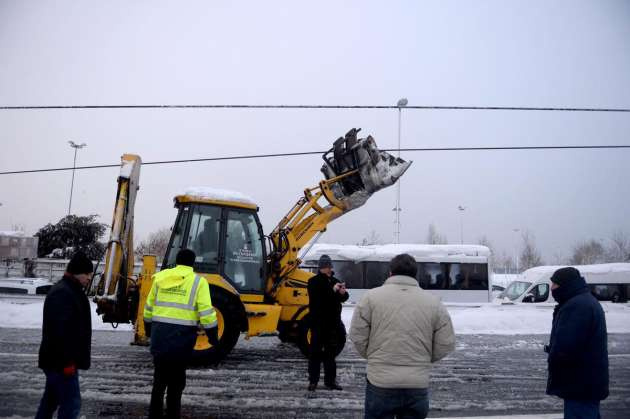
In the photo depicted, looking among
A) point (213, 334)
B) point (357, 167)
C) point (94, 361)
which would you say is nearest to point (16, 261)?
point (94, 361)

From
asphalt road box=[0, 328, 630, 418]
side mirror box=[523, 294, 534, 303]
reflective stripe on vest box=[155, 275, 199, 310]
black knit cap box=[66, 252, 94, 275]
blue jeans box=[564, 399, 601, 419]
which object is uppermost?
black knit cap box=[66, 252, 94, 275]

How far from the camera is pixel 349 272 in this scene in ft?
82.4

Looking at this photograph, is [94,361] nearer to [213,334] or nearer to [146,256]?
[146,256]

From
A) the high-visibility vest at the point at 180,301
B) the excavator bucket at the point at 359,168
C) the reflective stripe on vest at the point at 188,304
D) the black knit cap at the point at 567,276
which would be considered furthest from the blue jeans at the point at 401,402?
the excavator bucket at the point at 359,168

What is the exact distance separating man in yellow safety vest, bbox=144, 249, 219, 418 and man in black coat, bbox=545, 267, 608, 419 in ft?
10.3

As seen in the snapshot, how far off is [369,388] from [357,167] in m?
6.30

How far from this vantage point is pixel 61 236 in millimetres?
37812

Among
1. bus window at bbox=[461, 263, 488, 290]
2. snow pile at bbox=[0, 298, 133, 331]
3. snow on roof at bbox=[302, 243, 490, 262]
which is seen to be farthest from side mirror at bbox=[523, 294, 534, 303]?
snow pile at bbox=[0, 298, 133, 331]

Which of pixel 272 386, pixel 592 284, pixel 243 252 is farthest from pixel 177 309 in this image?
pixel 592 284

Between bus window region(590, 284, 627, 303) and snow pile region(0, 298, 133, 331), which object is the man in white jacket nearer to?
snow pile region(0, 298, 133, 331)

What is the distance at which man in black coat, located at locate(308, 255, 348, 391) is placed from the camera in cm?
665

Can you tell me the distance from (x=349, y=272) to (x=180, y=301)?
20.8 meters

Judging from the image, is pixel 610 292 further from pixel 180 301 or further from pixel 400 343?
pixel 180 301

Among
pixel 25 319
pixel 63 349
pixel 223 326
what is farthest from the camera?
pixel 25 319
